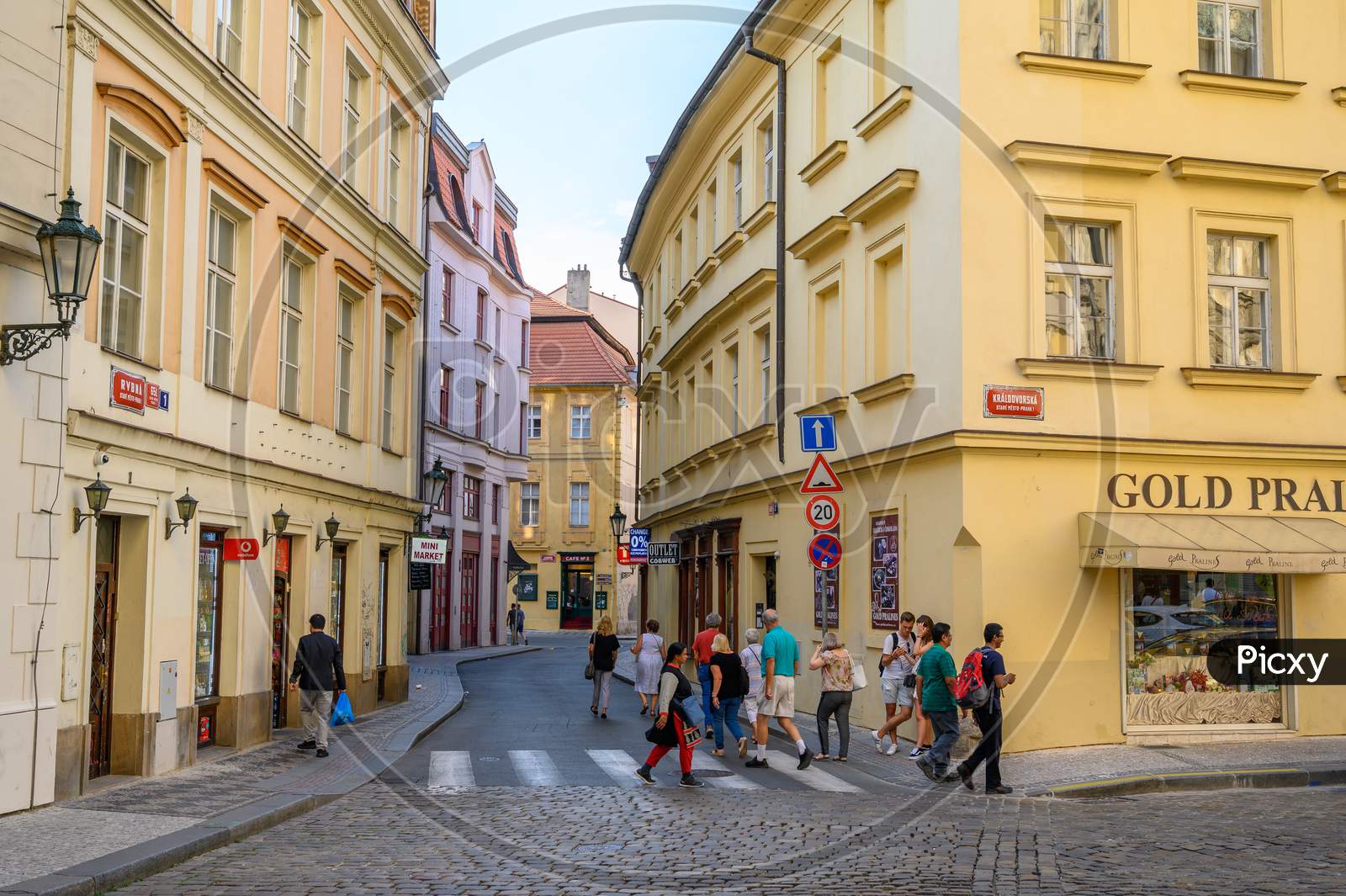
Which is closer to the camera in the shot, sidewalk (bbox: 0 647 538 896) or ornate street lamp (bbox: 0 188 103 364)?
sidewalk (bbox: 0 647 538 896)

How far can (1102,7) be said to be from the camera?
16797 mm

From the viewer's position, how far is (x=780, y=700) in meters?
15.7

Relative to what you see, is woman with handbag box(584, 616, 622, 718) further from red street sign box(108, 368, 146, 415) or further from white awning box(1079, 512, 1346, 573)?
red street sign box(108, 368, 146, 415)

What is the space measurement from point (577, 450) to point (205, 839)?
53611 mm

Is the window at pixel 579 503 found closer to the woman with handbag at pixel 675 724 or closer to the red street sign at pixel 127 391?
the woman with handbag at pixel 675 724

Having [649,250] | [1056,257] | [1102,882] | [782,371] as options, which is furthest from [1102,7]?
[649,250]

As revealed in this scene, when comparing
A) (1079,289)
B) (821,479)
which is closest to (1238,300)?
(1079,289)

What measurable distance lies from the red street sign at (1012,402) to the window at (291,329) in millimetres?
9241

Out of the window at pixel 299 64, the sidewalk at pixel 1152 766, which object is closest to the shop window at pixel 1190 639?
the sidewalk at pixel 1152 766

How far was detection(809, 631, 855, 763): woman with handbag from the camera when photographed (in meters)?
15.5

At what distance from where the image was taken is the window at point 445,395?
40562 mm

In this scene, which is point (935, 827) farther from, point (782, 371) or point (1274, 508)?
point (782, 371)

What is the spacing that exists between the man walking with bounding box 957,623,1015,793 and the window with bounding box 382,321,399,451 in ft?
44.1

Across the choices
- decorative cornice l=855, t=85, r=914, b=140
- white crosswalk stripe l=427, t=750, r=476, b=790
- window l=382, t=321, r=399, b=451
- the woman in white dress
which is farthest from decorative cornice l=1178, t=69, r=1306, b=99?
window l=382, t=321, r=399, b=451
